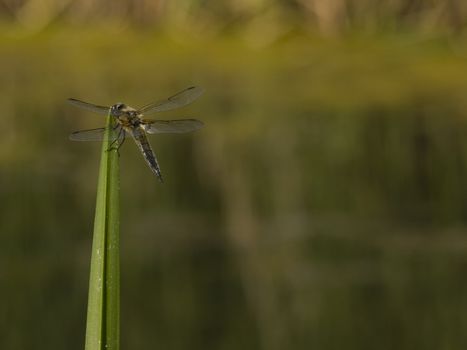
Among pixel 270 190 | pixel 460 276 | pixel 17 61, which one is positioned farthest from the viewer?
pixel 17 61

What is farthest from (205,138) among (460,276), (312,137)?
(460,276)

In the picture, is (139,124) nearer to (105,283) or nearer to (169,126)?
(169,126)

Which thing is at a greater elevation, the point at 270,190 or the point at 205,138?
the point at 205,138

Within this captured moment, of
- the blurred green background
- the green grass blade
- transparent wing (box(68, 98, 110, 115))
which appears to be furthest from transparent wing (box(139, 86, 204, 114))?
the blurred green background

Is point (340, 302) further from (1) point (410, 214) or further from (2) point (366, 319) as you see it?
(1) point (410, 214)

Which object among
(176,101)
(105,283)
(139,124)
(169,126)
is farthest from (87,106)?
(105,283)

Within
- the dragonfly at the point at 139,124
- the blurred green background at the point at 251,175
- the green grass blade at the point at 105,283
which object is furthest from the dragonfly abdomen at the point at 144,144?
the blurred green background at the point at 251,175

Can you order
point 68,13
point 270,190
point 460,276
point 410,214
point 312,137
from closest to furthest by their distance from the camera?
1. point 460,276
2. point 410,214
3. point 270,190
4. point 312,137
5. point 68,13
